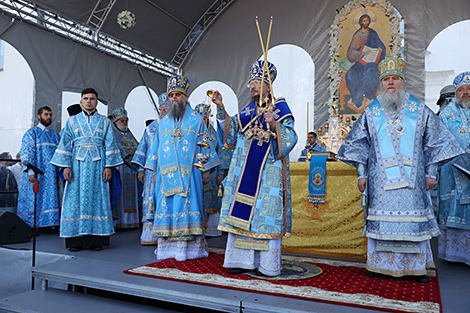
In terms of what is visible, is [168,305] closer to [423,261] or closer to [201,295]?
[201,295]

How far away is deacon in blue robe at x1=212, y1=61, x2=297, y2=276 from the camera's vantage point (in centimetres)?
348

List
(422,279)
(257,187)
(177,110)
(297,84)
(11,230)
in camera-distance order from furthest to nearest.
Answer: (297,84) → (11,230) → (177,110) → (257,187) → (422,279)

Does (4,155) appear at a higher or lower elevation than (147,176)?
higher

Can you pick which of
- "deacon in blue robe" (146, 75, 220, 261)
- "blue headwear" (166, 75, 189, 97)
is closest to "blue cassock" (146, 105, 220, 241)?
"deacon in blue robe" (146, 75, 220, 261)

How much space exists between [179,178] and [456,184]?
2924mm

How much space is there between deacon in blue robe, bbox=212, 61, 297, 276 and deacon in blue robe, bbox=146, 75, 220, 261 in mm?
672

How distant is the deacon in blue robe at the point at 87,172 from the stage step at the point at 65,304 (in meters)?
1.29

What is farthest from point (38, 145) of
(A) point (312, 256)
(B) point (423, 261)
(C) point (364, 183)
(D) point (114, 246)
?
(B) point (423, 261)

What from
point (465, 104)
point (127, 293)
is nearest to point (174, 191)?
point (127, 293)

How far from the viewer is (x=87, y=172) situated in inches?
193

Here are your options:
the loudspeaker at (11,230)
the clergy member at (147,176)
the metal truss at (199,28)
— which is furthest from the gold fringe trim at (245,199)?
the metal truss at (199,28)

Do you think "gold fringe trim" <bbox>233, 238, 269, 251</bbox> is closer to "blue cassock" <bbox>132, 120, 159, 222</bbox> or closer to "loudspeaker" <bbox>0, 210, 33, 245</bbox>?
"blue cassock" <bbox>132, 120, 159, 222</bbox>

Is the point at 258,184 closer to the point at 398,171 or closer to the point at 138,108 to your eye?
the point at 398,171

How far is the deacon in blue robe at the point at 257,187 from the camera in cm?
348
